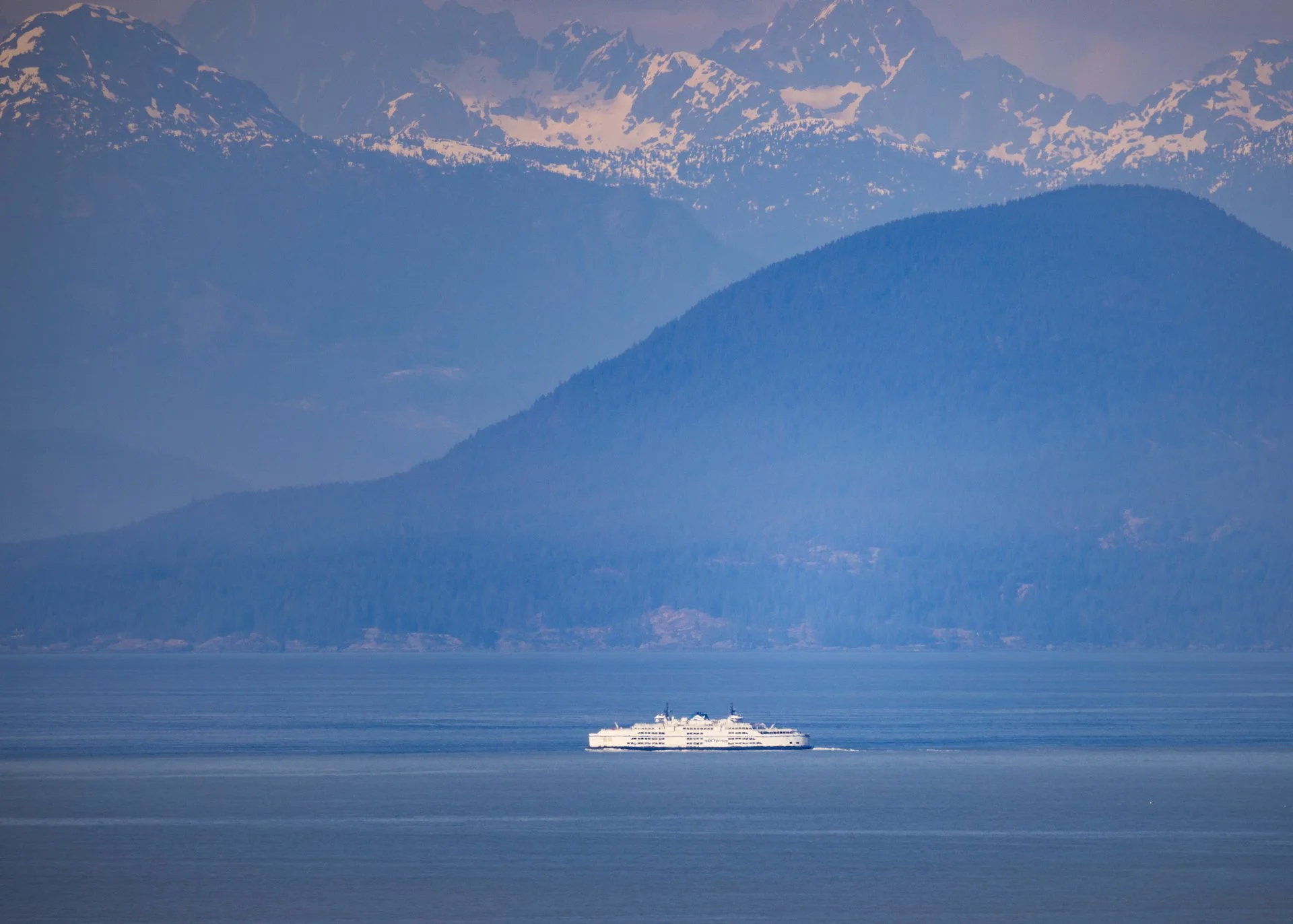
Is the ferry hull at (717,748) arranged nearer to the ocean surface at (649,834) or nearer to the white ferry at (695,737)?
the white ferry at (695,737)

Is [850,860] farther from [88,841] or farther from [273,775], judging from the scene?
[273,775]

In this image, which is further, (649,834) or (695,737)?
(695,737)

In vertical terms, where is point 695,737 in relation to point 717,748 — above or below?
above

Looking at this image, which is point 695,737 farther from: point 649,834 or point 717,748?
point 649,834

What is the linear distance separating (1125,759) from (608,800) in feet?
148

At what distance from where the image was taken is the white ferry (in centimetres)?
19088

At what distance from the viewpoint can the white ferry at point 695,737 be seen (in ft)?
626

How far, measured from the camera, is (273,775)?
167m

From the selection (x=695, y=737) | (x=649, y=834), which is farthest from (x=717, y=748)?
(x=649, y=834)

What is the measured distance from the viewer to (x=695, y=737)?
194 metres

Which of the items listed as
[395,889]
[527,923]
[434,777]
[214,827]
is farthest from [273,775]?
[527,923]

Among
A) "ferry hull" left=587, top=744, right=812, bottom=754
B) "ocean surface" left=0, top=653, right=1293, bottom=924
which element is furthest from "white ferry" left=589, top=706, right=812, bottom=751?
"ocean surface" left=0, top=653, right=1293, bottom=924

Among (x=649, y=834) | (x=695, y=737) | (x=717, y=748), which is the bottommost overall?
(x=649, y=834)

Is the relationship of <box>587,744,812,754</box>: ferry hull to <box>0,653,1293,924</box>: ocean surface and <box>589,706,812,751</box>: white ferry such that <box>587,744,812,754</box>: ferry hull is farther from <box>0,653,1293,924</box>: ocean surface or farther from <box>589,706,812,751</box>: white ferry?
<box>0,653,1293,924</box>: ocean surface
